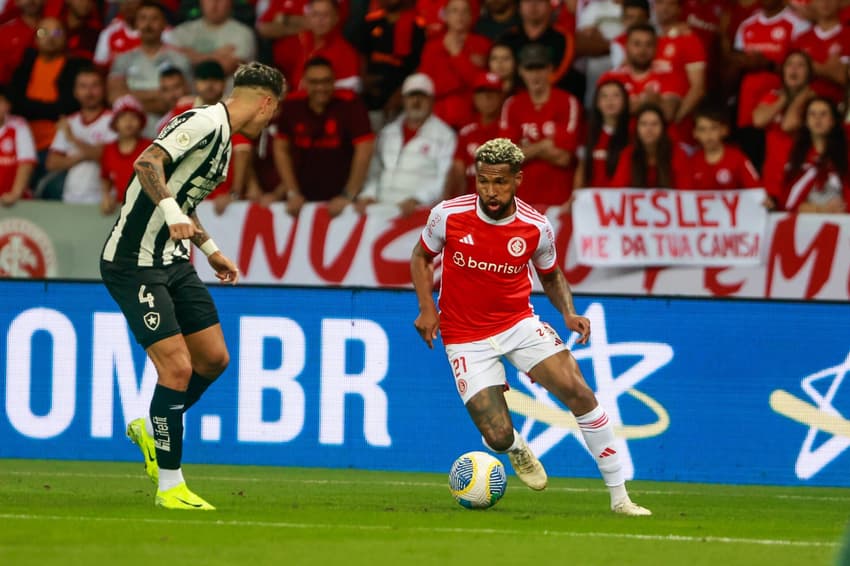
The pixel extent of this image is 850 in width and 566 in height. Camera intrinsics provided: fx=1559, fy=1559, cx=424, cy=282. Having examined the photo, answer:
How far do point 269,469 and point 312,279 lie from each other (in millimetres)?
3364

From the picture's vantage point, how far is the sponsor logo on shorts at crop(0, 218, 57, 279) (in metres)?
14.9

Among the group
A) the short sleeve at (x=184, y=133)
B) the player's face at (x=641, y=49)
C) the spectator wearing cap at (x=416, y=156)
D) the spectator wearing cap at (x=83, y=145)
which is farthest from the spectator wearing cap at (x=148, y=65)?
the short sleeve at (x=184, y=133)

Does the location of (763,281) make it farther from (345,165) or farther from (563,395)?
(563,395)

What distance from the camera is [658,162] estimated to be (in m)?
13.4

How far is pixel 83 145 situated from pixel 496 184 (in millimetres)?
7974

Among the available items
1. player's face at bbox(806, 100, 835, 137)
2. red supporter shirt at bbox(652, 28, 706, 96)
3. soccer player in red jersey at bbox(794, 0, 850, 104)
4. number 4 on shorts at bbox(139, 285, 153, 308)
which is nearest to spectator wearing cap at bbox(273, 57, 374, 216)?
red supporter shirt at bbox(652, 28, 706, 96)

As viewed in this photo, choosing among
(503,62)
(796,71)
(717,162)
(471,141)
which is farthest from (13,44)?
(796,71)

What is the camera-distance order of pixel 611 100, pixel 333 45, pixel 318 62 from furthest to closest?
pixel 333 45, pixel 318 62, pixel 611 100

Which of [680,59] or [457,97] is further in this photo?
[457,97]

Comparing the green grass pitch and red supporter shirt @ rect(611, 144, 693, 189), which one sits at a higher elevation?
red supporter shirt @ rect(611, 144, 693, 189)

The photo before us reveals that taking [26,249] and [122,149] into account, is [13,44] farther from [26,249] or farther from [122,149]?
[26,249]

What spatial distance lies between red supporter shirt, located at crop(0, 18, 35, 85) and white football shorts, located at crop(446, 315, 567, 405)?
9.19 m

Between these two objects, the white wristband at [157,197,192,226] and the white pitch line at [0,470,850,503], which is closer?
the white wristband at [157,197,192,226]

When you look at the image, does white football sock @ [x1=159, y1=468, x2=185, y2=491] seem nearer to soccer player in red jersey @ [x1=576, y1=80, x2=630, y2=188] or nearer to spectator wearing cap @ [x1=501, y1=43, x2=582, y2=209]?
spectator wearing cap @ [x1=501, y1=43, x2=582, y2=209]
